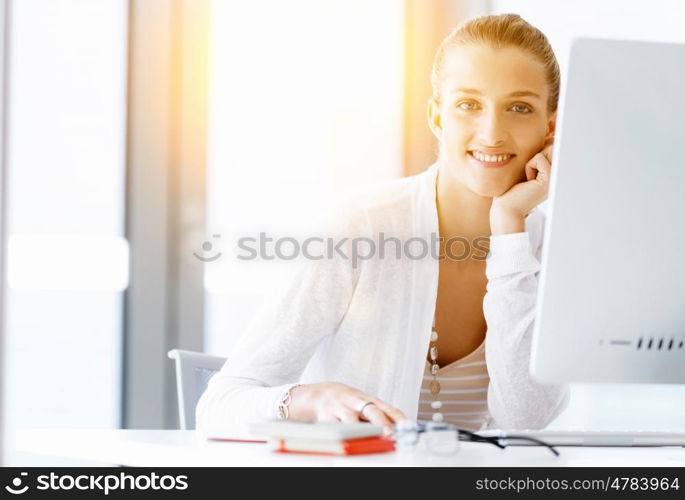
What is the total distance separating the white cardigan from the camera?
1.60 m

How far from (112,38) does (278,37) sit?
577 millimetres

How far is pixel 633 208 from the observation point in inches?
41.8

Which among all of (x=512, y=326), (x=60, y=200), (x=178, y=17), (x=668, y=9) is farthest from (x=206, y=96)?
(x=512, y=326)

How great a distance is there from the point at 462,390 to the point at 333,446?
0.84 meters

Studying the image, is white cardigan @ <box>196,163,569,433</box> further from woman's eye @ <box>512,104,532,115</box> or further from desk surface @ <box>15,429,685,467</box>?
desk surface @ <box>15,429,685,467</box>

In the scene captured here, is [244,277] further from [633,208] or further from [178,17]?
[633,208]

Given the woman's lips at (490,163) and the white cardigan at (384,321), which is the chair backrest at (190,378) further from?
the woman's lips at (490,163)

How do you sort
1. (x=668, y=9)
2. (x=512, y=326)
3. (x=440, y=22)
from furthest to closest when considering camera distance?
(x=440, y=22) → (x=668, y=9) → (x=512, y=326)

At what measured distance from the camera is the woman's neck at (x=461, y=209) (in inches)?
→ 75.1

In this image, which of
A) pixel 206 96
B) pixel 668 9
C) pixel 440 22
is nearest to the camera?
pixel 668 9

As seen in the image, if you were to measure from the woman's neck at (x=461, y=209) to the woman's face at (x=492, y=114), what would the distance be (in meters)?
0.02

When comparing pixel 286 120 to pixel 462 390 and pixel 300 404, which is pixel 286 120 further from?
pixel 300 404
